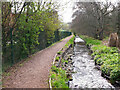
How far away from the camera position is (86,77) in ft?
21.6

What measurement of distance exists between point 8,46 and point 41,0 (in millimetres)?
3639

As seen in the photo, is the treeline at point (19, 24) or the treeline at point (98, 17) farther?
the treeline at point (98, 17)

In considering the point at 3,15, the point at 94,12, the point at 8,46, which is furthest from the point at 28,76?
the point at 94,12

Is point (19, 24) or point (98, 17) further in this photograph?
point (98, 17)

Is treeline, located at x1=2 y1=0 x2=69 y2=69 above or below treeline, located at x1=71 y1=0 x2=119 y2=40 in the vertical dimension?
below

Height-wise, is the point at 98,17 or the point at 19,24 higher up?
the point at 98,17

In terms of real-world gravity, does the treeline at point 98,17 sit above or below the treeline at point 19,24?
above

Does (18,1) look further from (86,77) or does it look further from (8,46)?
(86,77)

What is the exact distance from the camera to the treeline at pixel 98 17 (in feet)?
66.6

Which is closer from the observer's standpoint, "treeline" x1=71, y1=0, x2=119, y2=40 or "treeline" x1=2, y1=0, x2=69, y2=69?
"treeline" x1=2, y1=0, x2=69, y2=69

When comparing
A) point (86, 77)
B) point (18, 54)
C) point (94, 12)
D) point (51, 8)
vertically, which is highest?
point (94, 12)

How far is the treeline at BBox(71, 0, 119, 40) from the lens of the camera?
799 inches

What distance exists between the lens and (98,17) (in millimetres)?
22922

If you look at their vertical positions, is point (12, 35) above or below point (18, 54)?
above
